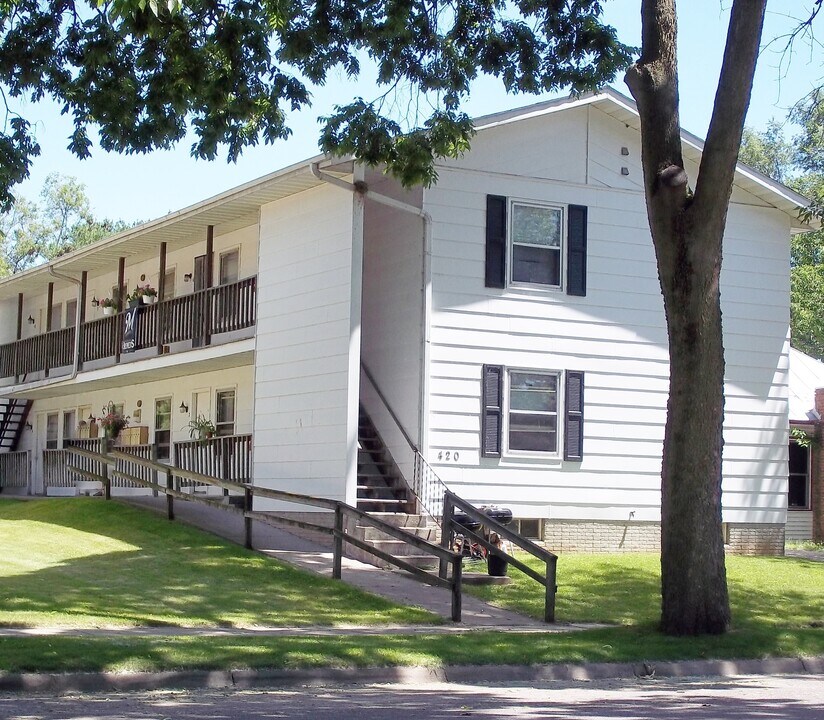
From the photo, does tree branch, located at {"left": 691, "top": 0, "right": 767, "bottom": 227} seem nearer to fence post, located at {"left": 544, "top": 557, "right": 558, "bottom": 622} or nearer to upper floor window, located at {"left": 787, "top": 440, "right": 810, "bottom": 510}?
fence post, located at {"left": 544, "top": 557, "right": 558, "bottom": 622}

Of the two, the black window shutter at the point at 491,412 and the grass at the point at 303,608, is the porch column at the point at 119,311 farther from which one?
the black window shutter at the point at 491,412

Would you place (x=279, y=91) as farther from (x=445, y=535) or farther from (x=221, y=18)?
(x=445, y=535)

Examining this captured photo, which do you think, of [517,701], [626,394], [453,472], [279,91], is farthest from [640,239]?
[517,701]

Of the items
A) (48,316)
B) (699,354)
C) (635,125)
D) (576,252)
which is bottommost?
(699,354)

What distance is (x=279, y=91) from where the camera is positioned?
1527cm

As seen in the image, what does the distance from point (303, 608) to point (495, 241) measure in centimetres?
822

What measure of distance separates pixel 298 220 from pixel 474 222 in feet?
9.87

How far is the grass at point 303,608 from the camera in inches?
423

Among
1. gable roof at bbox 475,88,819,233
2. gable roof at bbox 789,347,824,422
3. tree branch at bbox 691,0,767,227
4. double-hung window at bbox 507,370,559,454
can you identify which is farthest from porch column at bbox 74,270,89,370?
tree branch at bbox 691,0,767,227

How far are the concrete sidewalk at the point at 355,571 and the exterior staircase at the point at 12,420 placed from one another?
13.0m

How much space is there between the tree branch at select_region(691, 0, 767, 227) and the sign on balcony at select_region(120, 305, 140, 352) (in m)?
15.1

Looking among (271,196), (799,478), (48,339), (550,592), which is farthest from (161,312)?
(799,478)

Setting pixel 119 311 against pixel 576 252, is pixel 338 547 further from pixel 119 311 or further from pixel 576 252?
pixel 119 311

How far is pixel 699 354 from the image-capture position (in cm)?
A: 1328
